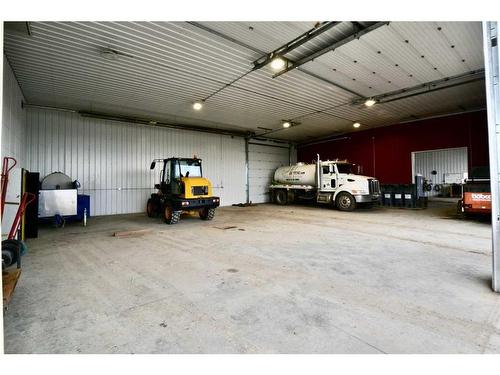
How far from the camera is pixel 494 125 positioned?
113 inches

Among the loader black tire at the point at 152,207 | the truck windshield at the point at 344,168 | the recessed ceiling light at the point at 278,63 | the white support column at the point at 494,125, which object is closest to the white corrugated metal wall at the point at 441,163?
the truck windshield at the point at 344,168

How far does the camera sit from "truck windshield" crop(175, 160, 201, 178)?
27.5 feet

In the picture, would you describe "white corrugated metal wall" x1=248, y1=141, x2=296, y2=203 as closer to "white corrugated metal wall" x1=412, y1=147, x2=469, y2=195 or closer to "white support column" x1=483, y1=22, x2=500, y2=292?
"white corrugated metal wall" x1=412, y1=147, x2=469, y2=195

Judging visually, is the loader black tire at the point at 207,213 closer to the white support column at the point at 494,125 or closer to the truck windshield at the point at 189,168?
the truck windshield at the point at 189,168

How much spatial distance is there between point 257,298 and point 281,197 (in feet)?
40.1

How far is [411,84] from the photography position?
787 cm

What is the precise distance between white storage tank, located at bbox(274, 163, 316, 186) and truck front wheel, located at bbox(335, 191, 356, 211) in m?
1.83

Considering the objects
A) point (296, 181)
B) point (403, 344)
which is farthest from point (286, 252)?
point (296, 181)

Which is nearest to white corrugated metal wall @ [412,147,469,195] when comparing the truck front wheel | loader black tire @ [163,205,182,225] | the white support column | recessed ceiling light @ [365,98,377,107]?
the truck front wheel

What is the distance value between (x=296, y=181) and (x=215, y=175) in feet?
15.4

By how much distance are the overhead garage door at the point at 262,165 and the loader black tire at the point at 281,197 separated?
126 cm

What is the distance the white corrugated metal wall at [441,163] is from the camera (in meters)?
19.2

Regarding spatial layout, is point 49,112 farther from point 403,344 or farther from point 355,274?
point 403,344

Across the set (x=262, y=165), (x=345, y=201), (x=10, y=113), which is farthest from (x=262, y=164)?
(x=10, y=113)
